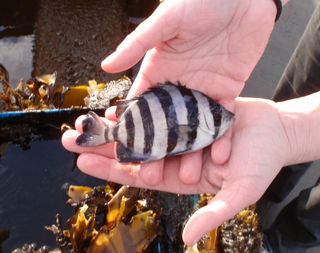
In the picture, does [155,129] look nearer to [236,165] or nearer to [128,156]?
[128,156]

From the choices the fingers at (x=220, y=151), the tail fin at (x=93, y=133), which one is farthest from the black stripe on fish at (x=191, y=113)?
A: the tail fin at (x=93, y=133)

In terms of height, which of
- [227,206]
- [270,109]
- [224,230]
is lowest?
[224,230]

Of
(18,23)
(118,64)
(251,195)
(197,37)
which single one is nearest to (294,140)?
(251,195)

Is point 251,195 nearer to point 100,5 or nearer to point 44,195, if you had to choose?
point 44,195

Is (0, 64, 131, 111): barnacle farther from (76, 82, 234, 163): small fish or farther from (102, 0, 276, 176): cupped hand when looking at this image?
(76, 82, 234, 163): small fish

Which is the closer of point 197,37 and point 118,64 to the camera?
point 118,64

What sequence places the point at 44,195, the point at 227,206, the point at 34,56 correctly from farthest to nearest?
the point at 34,56, the point at 44,195, the point at 227,206

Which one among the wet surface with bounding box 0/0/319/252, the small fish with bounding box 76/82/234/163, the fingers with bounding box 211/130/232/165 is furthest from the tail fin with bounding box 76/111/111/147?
the wet surface with bounding box 0/0/319/252
